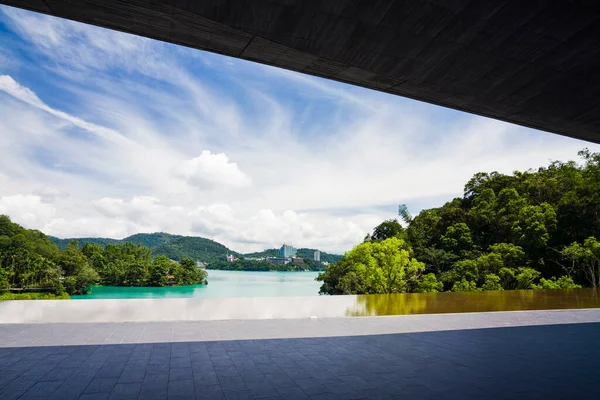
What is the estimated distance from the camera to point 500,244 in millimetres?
25672

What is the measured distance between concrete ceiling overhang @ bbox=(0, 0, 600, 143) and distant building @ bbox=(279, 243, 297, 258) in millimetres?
72897

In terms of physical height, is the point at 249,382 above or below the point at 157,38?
below

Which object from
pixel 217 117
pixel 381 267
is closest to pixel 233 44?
pixel 381 267

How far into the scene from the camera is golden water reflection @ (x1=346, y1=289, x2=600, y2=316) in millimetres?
8577

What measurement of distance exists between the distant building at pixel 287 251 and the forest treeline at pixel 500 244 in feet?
123

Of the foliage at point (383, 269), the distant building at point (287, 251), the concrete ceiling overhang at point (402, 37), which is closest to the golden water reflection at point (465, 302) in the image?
the concrete ceiling overhang at point (402, 37)

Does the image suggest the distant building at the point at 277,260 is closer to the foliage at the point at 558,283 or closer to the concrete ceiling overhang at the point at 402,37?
the foliage at the point at 558,283

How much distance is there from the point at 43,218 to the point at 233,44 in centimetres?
6053

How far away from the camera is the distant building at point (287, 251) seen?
254 ft

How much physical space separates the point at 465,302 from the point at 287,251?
71660mm

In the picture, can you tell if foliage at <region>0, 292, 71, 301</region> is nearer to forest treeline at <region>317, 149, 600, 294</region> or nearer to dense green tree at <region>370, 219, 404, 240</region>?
forest treeline at <region>317, 149, 600, 294</region>

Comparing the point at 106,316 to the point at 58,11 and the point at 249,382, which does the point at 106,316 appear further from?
the point at 58,11

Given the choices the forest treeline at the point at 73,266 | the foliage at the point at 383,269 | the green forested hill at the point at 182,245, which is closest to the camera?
the foliage at the point at 383,269

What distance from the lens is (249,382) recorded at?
3969mm
